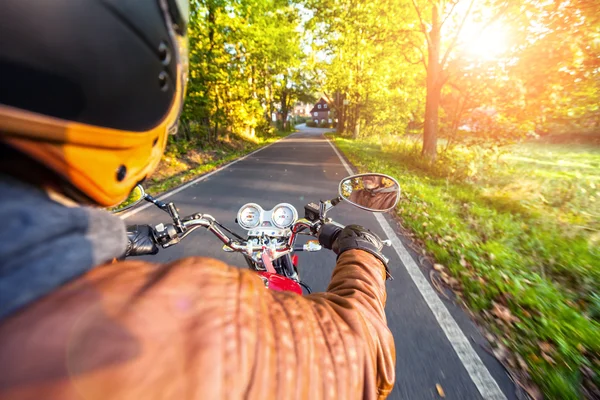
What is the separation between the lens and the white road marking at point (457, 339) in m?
1.85

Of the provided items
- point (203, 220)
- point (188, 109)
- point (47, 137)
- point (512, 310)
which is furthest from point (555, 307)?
point (188, 109)

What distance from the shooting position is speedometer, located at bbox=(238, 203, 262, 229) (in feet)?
5.51

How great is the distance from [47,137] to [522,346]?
123 inches

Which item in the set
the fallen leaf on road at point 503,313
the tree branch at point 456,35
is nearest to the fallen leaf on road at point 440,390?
the fallen leaf on road at point 503,313

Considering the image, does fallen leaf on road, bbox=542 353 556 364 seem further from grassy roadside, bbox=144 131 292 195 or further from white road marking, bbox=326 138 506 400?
grassy roadside, bbox=144 131 292 195

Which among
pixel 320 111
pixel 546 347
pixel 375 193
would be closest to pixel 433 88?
pixel 546 347

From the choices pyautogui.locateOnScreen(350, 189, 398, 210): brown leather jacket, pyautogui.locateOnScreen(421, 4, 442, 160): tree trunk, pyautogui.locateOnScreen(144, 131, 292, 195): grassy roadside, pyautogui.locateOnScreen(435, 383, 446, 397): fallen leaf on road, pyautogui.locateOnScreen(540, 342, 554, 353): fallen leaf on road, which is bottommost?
pyautogui.locateOnScreen(144, 131, 292, 195): grassy roadside

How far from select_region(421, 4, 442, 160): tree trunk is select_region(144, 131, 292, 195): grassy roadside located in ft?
27.3

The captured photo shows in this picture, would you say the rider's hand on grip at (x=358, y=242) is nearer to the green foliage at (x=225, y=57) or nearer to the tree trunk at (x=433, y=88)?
the tree trunk at (x=433, y=88)

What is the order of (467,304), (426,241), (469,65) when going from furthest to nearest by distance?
1. (469,65)
2. (426,241)
3. (467,304)

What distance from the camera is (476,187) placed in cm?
691

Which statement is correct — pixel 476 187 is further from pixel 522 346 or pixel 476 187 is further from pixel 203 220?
pixel 203 220

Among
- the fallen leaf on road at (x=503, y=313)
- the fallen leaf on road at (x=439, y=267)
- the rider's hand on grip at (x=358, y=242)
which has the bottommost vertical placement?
the fallen leaf on road at (x=439, y=267)

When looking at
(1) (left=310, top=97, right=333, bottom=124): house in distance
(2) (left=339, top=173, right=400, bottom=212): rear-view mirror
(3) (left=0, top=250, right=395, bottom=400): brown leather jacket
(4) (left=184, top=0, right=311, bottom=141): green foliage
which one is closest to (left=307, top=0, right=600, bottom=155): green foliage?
(4) (left=184, top=0, right=311, bottom=141): green foliage
